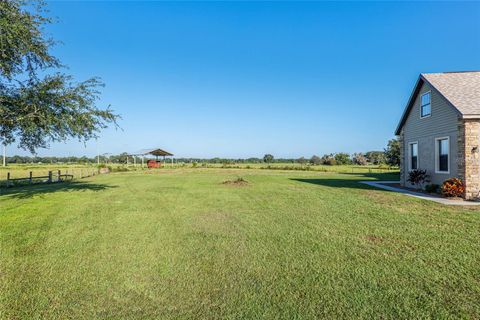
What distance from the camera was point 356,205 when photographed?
368 inches

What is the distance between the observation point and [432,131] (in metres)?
13.0

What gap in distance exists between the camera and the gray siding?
11.3 m

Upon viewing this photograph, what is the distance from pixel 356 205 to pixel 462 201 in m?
4.17

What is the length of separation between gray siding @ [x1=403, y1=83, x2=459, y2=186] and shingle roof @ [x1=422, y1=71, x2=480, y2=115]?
0.27 m

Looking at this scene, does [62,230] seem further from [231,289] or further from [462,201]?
[462,201]

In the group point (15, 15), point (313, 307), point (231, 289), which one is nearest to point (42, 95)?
point (15, 15)

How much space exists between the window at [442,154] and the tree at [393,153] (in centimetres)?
1921

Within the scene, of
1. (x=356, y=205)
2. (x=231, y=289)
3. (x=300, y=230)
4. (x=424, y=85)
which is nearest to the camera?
(x=231, y=289)

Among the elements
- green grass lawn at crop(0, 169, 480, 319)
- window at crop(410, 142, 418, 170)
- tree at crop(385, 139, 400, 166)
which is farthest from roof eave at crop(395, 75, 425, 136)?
tree at crop(385, 139, 400, 166)

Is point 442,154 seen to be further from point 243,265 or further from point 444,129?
point 243,265

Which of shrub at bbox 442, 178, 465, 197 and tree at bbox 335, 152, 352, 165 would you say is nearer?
shrub at bbox 442, 178, 465, 197

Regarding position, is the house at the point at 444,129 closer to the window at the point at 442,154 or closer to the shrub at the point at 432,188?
the window at the point at 442,154

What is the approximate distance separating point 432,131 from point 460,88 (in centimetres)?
219

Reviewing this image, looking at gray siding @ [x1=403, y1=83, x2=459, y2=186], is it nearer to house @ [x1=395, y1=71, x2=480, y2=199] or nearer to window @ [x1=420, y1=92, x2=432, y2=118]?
house @ [x1=395, y1=71, x2=480, y2=199]
